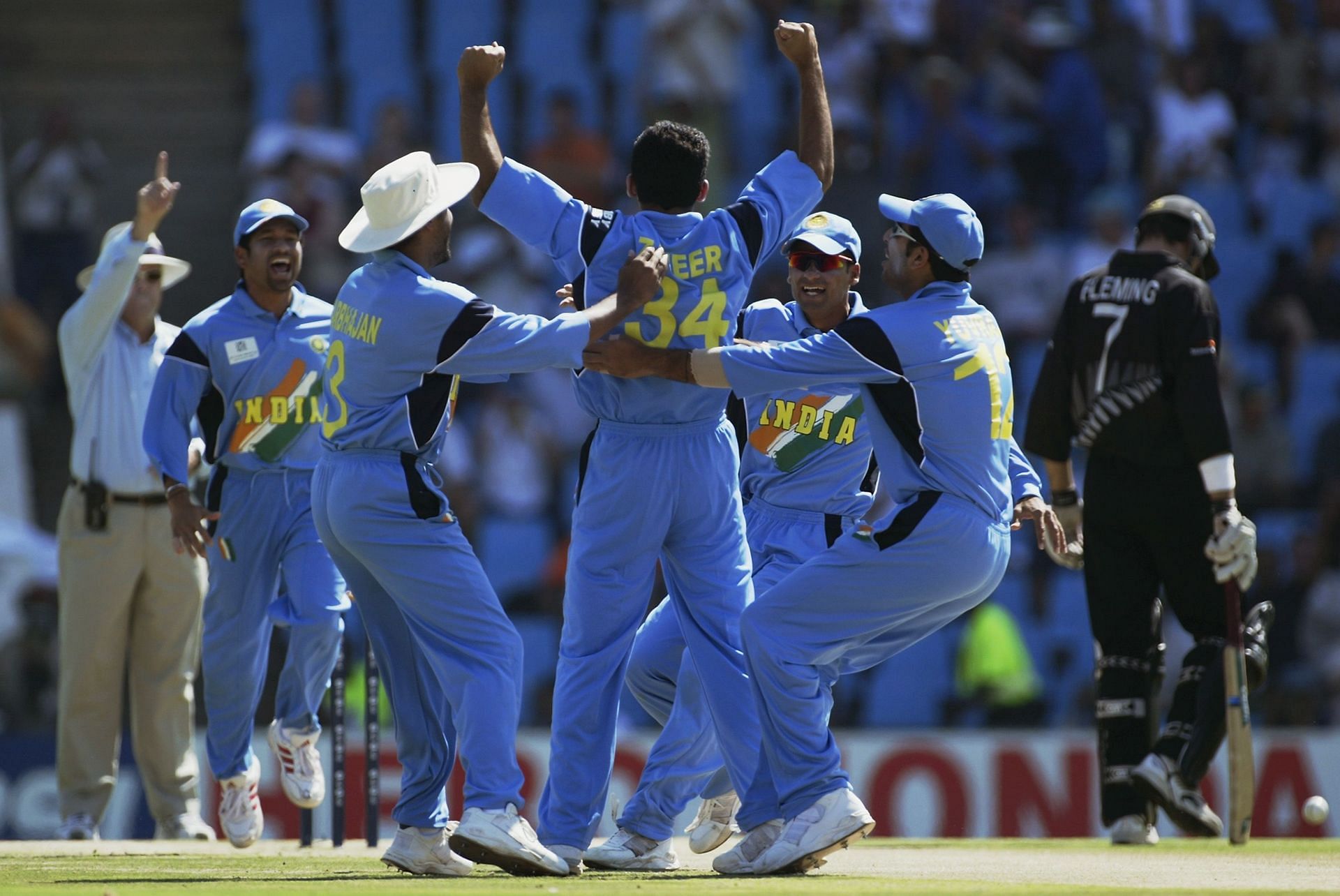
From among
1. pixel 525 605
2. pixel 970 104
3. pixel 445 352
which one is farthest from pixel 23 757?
pixel 970 104

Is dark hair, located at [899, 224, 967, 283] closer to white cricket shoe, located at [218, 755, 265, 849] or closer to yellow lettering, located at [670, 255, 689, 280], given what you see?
yellow lettering, located at [670, 255, 689, 280]

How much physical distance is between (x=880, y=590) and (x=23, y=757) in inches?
297

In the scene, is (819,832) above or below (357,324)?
below

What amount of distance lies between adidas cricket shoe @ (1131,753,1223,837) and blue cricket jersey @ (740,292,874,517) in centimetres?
170

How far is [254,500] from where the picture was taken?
27.5 feet

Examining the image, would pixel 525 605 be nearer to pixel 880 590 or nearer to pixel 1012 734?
pixel 1012 734

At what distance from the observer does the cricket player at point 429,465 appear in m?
6.41

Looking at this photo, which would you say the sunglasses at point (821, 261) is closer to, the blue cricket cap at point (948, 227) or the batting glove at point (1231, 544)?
the blue cricket cap at point (948, 227)

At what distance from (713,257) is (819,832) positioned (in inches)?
80.2

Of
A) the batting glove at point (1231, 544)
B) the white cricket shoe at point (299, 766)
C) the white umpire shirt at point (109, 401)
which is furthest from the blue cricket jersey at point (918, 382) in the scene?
the white umpire shirt at point (109, 401)

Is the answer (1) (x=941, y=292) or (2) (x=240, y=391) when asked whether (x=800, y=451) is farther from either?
(2) (x=240, y=391)

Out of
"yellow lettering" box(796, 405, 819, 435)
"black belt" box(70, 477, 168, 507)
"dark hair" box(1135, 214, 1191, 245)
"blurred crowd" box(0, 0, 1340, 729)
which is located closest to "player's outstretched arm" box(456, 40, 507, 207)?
"yellow lettering" box(796, 405, 819, 435)

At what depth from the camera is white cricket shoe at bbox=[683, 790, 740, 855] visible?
7.86 metres

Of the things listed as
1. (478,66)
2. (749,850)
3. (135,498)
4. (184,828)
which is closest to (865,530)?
(749,850)
